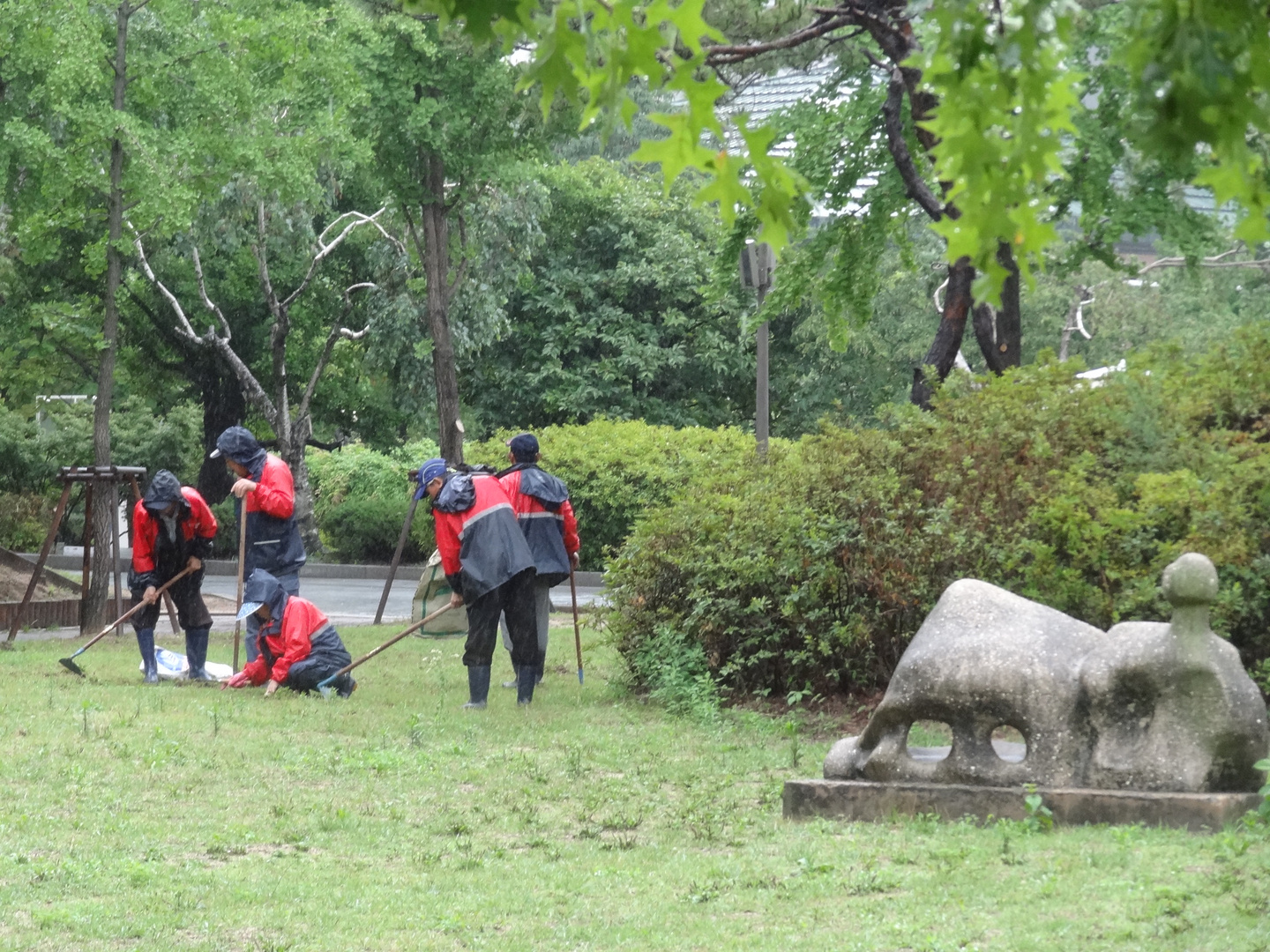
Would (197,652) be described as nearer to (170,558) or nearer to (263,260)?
(170,558)

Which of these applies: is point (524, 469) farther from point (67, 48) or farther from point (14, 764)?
point (67, 48)

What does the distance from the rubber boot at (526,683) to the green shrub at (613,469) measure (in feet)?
41.8

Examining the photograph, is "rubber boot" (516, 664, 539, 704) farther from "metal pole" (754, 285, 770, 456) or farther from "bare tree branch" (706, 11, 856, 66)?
"metal pole" (754, 285, 770, 456)

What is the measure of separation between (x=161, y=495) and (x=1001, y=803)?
737 cm

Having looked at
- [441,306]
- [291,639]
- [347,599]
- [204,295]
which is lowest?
[347,599]

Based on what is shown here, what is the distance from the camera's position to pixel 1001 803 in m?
7.01

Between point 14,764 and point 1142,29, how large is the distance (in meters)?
7.24

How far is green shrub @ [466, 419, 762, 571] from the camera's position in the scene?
80.8 ft

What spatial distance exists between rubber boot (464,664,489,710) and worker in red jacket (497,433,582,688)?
1.86ft

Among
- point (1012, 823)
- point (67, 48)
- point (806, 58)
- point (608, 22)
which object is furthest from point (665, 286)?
point (608, 22)

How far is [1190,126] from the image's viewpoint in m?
2.61

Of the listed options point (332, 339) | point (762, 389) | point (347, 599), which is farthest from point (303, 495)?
point (762, 389)

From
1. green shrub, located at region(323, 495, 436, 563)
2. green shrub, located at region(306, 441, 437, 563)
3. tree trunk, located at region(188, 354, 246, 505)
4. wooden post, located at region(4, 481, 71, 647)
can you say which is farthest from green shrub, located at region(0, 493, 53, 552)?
wooden post, located at region(4, 481, 71, 647)

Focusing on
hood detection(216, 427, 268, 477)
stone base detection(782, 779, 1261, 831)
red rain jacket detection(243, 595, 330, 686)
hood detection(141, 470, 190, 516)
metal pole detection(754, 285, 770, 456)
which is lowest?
stone base detection(782, 779, 1261, 831)
